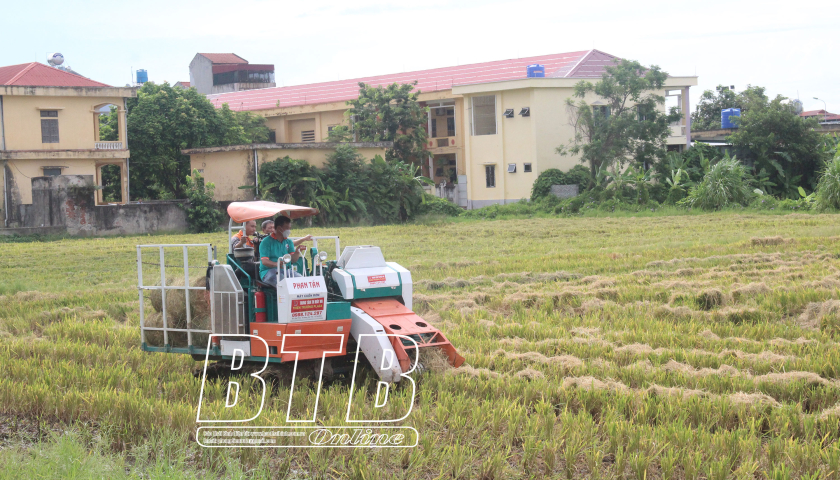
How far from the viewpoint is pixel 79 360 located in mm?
9180

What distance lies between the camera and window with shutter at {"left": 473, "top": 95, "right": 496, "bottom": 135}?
3881cm

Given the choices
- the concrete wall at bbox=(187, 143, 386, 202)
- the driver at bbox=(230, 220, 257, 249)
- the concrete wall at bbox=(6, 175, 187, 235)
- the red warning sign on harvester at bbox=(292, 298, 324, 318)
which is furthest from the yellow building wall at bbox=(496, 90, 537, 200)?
the red warning sign on harvester at bbox=(292, 298, 324, 318)

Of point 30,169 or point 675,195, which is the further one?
point 30,169

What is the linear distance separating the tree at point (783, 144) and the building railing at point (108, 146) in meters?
27.8

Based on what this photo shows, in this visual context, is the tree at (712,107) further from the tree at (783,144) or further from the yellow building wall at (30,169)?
the yellow building wall at (30,169)

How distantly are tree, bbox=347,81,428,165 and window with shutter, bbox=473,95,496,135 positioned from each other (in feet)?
8.48

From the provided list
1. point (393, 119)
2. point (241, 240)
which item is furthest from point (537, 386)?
point (393, 119)

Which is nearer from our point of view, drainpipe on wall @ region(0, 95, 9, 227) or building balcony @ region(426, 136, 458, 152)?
drainpipe on wall @ region(0, 95, 9, 227)

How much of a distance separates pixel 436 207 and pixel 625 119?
8.58m

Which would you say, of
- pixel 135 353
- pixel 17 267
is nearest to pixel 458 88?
pixel 17 267

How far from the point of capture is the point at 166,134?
37094mm

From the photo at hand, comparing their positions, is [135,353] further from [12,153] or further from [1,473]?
[12,153]

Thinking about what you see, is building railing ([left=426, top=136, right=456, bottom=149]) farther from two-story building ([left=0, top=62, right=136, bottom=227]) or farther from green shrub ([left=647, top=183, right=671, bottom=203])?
two-story building ([left=0, top=62, right=136, bottom=227])

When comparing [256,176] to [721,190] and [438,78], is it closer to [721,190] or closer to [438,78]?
[438,78]
